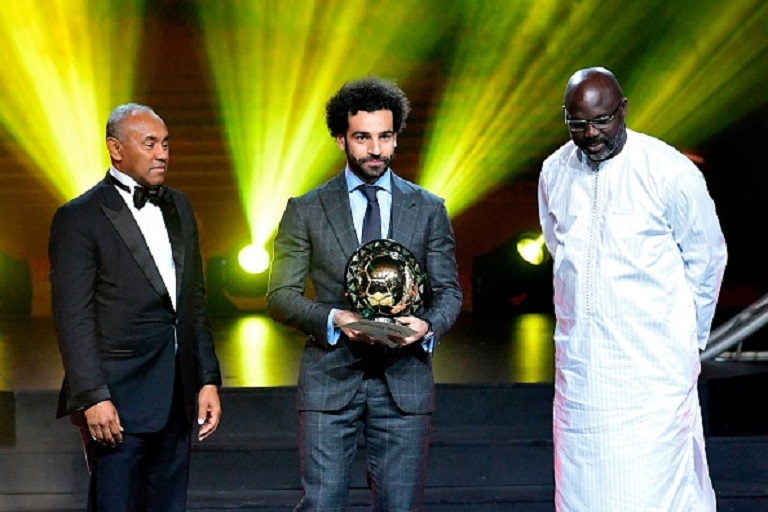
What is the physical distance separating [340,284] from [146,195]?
0.60 m

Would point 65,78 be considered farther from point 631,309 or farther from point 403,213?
point 631,309

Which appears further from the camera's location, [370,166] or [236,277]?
[236,277]

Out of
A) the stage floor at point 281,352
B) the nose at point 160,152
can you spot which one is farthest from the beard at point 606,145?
the stage floor at point 281,352

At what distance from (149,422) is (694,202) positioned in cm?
156

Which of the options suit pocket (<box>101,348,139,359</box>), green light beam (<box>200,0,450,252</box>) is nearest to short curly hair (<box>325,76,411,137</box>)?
suit pocket (<box>101,348,139,359</box>)

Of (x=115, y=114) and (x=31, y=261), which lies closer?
(x=115, y=114)

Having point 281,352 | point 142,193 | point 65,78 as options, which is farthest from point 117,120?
point 65,78

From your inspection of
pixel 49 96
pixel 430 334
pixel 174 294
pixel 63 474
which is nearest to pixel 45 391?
pixel 63 474

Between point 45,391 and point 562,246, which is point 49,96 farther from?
point 562,246

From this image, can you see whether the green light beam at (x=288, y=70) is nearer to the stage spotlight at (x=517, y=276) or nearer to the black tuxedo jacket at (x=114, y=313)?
the stage spotlight at (x=517, y=276)

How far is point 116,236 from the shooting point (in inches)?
131

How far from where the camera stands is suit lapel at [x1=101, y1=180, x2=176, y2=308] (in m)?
3.34

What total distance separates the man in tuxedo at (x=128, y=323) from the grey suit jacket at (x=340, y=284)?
1.05ft

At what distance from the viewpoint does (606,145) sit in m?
3.22
